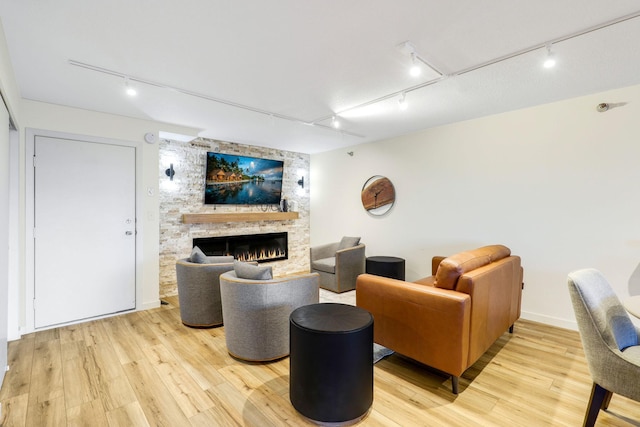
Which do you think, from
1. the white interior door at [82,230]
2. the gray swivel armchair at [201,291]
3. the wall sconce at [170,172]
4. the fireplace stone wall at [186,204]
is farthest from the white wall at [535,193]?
the white interior door at [82,230]

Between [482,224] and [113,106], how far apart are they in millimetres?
4769

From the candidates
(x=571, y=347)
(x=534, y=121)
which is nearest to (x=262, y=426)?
(x=571, y=347)

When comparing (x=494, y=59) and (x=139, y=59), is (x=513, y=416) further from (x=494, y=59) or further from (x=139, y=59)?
(x=139, y=59)

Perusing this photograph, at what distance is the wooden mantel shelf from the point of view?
4781mm

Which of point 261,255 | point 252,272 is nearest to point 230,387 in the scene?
point 252,272

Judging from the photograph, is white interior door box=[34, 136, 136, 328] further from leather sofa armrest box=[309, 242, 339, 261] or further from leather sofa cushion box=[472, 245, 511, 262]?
leather sofa cushion box=[472, 245, 511, 262]

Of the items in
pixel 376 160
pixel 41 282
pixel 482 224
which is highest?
pixel 376 160

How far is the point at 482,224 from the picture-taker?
3961 mm

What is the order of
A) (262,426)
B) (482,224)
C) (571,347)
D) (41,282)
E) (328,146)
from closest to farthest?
1. (262,426)
2. (571,347)
3. (41,282)
4. (482,224)
5. (328,146)

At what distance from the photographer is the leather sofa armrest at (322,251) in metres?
5.45

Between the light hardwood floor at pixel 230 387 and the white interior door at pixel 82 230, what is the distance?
51 centimetres

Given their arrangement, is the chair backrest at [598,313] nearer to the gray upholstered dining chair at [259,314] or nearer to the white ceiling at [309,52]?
the white ceiling at [309,52]

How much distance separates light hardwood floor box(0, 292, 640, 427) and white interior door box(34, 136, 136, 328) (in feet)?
1.67

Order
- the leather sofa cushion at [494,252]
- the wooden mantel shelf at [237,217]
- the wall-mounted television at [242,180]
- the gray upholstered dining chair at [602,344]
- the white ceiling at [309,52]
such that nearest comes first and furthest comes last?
Result: the gray upholstered dining chair at [602,344]
the white ceiling at [309,52]
the leather sofa cushion at [494,252]
the wooden mantel shelf at [237,217]
the wall-mounted television at [242,180]
